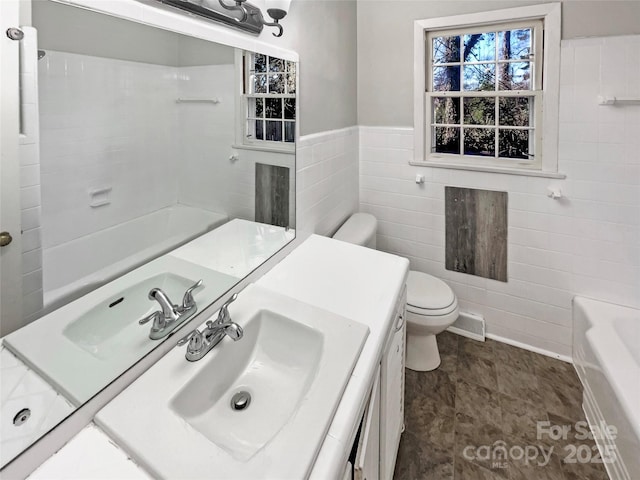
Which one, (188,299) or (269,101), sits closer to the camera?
(188,299)

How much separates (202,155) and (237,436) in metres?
0.81

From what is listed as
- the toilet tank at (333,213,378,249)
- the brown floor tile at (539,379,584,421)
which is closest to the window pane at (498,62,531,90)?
the toilet tank at (333,213,378,249)

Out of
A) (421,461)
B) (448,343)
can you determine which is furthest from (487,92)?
(421,461)

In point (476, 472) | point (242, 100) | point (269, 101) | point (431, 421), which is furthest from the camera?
point (431, 421)

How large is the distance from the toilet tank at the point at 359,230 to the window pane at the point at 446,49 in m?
1.15

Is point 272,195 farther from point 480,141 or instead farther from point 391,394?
point 480,141

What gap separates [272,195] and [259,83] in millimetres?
444

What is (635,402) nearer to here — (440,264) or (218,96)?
(440,264)

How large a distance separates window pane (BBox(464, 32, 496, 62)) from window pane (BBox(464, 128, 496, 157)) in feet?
1.44

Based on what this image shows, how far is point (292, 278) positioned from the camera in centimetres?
144

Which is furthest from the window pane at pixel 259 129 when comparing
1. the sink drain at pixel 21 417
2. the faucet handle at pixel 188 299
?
the sink drain at pixel 21 417

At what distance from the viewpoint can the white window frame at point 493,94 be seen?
2.02m

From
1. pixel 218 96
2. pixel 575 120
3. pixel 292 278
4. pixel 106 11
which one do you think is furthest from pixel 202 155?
pixel 575 120

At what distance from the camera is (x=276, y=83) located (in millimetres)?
1494
